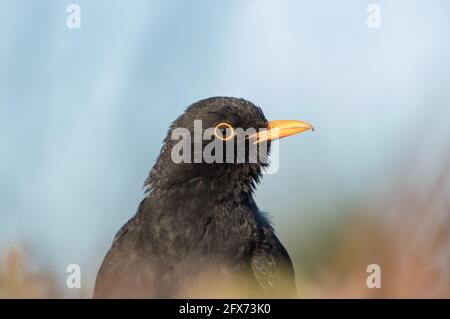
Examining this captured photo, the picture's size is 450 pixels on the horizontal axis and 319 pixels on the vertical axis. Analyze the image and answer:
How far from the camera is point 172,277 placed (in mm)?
4074

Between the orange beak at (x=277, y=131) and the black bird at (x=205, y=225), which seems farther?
the orange beak at (x=277, y=131)

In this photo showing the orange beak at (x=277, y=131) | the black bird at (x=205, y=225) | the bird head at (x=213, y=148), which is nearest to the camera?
the black bird at (x=205, y=225)

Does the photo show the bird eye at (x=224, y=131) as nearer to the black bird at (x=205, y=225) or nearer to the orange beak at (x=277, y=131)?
the black bird at (x=205, y=225)

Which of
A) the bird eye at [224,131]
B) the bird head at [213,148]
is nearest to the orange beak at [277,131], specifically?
the bird head at [213,148]

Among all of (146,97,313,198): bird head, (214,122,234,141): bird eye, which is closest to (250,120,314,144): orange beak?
(146,97,313,198): bird head

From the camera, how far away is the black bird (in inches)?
168

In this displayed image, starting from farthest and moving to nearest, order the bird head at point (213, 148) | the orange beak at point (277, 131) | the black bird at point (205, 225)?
1. the orange beak at point (277, 131)
2. the bird head at point (213, 148)
3. the black bird at point (205, 225)

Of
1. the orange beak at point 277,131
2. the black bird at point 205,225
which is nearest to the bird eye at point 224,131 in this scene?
the black bird at point 205,225

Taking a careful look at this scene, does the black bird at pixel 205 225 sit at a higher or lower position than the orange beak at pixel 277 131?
lower

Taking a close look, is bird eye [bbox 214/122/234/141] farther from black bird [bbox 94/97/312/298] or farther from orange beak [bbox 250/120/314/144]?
orange beak [bbox 250/120/314/144]

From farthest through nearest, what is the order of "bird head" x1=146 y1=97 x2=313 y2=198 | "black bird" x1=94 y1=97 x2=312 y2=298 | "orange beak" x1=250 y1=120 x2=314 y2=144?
"orange beak" x1=250 y1=120 x2=314 y2=144 < "bird head" x1=146 y1=97 x2=313 y2=198 < "black bird" x1=94 y1=97 x2=312 y2=298

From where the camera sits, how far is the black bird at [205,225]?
428cm
